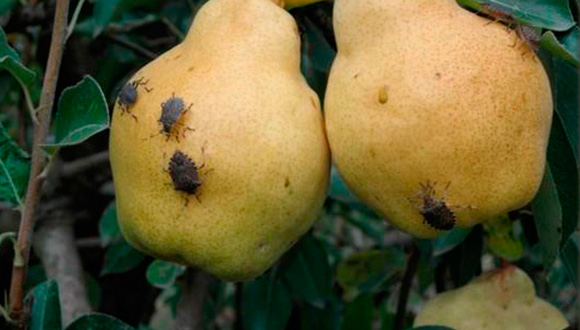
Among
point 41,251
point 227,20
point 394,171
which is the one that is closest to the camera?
point 394,171

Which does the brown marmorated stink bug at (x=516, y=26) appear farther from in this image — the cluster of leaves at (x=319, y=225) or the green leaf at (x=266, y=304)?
the green leaf at (x=266, y=304)

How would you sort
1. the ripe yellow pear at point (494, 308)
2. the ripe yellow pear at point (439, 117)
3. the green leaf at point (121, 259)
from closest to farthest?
the ripe yellow pear at point (439, 117) < the ripe yellow pear at point (494, 308) < the green leaf at point (121, 259)

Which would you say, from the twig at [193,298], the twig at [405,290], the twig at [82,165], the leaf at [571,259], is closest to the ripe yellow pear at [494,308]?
the leaf at [571,259]

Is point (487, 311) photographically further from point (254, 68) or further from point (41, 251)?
point (41, 251)

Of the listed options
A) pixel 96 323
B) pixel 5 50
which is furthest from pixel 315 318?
pixel 5 50

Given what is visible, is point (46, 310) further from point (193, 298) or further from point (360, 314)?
point (360, 314)

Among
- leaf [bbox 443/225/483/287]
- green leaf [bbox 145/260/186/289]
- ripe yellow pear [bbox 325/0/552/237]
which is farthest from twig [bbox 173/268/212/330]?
ripe yellow pear [bbox 325/0/552/237]

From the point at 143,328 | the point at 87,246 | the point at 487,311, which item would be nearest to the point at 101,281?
the point at 87,246

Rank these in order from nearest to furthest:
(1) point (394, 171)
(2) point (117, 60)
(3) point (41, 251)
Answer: (1) point (394, 171)
(3) point (41, 251)
(2) point (117, 60)
